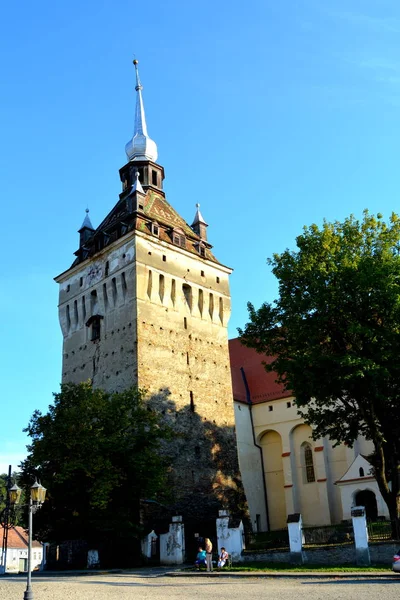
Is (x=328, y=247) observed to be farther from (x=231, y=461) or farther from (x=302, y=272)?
(x=231, y=461)

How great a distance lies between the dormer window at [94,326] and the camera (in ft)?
121

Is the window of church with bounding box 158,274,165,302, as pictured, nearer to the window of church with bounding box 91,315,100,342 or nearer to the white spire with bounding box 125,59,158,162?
the window of church with bounding box 91,315,100,342

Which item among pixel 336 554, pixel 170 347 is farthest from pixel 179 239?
pixel 336 554

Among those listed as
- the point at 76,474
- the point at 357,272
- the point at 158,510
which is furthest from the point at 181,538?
the point at 357,272

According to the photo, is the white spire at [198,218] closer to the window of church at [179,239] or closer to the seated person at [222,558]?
the window of church at [179,239]

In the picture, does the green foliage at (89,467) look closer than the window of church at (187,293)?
Yes

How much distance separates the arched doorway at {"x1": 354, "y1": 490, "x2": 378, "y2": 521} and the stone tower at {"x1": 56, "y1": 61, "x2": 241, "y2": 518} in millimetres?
6845

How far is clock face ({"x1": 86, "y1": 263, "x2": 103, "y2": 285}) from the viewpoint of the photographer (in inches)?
1502

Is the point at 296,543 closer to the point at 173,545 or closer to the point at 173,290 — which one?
the point at 173,545

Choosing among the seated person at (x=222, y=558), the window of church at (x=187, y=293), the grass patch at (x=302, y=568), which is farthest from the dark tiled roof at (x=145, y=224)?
the grass patch at (x=302, y=568)

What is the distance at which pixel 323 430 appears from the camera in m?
26.6

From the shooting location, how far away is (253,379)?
44156mm

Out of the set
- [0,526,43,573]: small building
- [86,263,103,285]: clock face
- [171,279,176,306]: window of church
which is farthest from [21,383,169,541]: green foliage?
[0,526,43,573]: small building

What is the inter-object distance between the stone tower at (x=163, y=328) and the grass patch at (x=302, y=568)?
9.81m
